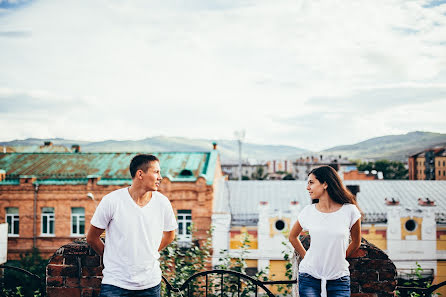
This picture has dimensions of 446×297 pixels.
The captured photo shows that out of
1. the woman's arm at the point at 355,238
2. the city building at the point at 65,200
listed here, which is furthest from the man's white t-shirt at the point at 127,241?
the city building at the point at 65,200

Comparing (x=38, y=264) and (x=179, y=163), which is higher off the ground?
(x=179, y=163)

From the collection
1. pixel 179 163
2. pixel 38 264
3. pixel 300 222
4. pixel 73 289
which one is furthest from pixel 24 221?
pixel 300 222

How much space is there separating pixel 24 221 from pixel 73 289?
20115mm

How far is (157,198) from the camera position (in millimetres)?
3377

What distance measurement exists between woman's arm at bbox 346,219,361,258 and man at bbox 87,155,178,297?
1773mm

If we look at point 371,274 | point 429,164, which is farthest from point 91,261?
point 429,164

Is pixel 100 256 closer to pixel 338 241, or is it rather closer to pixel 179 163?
pixel 338 241

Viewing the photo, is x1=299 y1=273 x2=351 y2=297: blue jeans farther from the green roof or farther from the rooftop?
the rooftop

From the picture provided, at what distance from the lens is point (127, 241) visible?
317 centimetres

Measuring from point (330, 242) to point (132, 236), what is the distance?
5.69ft

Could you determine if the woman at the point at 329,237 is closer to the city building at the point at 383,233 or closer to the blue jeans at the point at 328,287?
the blue jeans at the point at 328,287

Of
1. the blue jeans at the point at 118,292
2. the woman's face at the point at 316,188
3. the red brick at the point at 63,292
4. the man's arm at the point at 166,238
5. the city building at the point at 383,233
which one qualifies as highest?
the woman's face at the point at 316,188

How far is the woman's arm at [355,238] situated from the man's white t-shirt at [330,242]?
0.14ft

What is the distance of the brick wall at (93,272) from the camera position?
145 inches
